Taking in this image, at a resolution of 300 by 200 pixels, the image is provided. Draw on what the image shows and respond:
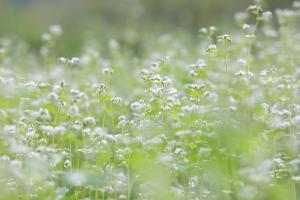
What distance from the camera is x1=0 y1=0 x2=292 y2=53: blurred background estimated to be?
1084cm

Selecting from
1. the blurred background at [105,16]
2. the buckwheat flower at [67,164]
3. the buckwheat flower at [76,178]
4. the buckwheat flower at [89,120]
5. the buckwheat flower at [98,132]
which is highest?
the blurred background at [105,16]

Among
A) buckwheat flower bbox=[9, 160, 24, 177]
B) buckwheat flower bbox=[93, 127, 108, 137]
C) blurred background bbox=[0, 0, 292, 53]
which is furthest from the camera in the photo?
blurred background bbox=[0, 0, 292, 53]

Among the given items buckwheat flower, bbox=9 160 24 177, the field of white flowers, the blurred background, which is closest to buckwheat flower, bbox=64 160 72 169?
the field of white flowers

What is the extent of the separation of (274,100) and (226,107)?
40cm

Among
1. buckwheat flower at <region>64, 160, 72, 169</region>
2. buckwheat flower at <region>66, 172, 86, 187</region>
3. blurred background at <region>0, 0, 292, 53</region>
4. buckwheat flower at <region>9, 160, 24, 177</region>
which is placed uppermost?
blurred background at <region>0, 0, 292, 53</region>

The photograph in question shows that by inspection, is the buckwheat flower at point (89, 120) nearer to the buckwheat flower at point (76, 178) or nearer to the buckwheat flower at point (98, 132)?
the buckwheat flower at point (98, 132)

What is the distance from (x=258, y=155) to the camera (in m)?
2.82

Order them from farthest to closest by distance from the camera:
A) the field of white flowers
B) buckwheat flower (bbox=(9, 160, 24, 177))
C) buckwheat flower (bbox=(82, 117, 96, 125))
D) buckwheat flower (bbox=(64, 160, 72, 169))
Result: buckwheat flower (bbox=(82, 117, 96, 125)), buckwheat flower (bbox=(64, 160, 72, 169)), the field of white flowers, buckwheat flower (bbox=(9, 160, 24, 177))

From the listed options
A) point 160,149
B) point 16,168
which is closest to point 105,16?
point 160,149

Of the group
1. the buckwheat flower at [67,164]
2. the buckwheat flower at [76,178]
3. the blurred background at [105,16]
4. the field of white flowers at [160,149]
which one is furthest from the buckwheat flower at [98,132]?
the blurred background at [105,16]

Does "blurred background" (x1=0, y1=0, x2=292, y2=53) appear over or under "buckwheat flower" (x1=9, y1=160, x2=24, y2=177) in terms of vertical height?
over

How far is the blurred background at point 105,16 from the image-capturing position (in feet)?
35.6

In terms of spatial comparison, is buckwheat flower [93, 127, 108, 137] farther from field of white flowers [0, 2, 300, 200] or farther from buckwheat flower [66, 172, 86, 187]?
buckwheat flower [66, 172, 86, 187]

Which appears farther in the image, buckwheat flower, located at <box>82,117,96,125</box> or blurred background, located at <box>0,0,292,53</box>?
blurred background, located at <box>0,0,292,53</box>
